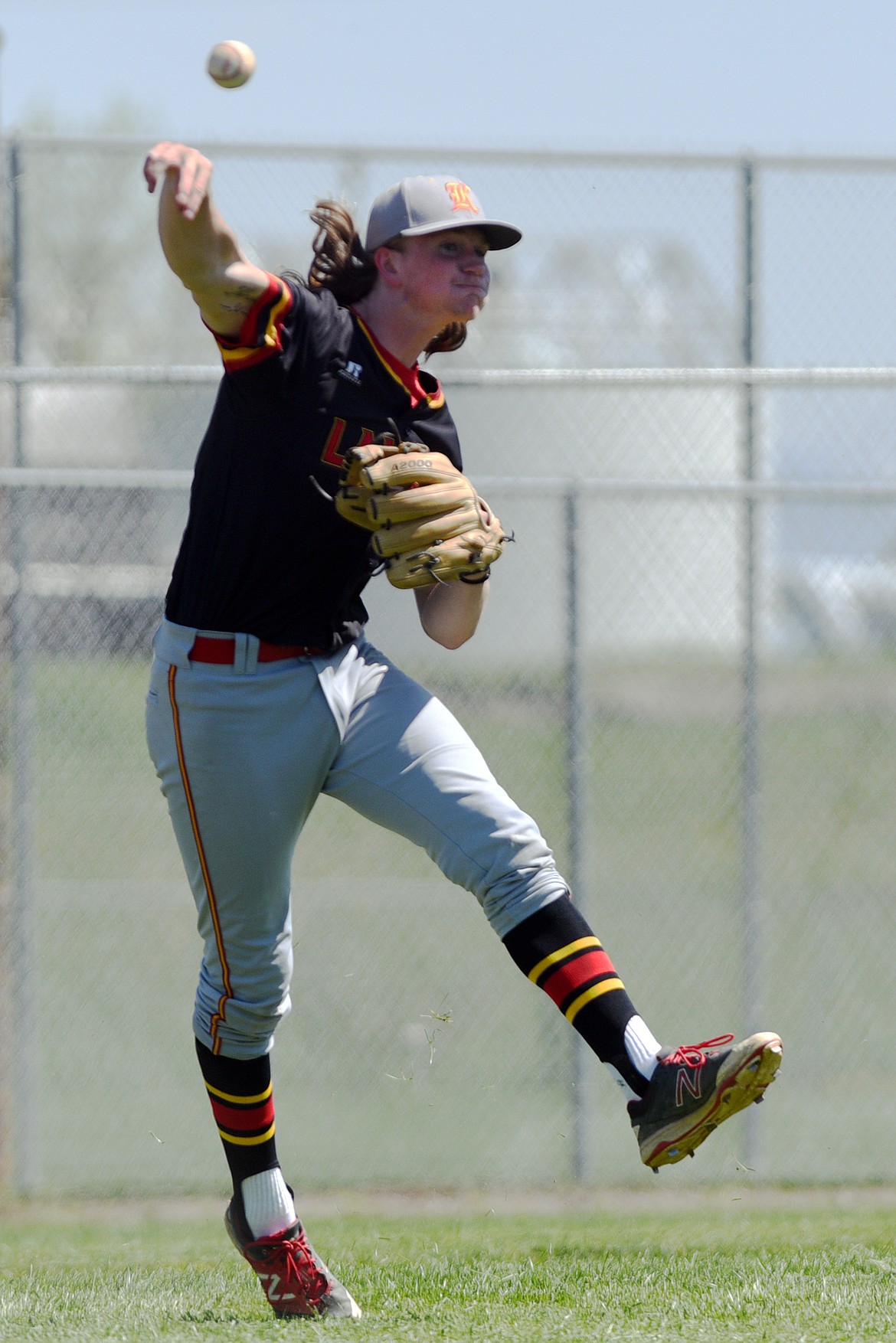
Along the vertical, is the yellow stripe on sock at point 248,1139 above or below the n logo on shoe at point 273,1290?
above

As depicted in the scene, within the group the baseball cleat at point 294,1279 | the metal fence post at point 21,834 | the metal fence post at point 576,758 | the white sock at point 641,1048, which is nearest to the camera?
the white sock at point 641,1048

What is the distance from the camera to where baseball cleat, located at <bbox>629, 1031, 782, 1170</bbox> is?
252cm

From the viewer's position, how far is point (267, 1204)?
10.3ft

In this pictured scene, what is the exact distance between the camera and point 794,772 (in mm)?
5551

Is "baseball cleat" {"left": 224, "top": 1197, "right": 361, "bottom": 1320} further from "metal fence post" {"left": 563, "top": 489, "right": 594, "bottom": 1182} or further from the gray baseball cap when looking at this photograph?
the gray baseball cap

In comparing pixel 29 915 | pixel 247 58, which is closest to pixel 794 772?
pixel 29 915

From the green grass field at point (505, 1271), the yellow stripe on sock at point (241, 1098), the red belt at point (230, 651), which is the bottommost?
the green grass field at point (505, 1271)

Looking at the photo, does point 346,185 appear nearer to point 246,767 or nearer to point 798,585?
point 798,585

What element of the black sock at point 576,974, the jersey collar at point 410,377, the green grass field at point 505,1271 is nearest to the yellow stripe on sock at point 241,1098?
the green grass field at point 505,1271

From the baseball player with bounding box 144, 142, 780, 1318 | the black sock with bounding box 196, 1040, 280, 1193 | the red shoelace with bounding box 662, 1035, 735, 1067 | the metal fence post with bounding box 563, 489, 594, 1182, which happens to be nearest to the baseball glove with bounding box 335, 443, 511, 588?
the baseball player with bounding box 144, 142, 780, 1318

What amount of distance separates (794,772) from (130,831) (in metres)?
2.39

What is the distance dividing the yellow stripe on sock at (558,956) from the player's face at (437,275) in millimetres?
1200

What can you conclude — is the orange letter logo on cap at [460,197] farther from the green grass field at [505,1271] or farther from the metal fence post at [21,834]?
the metal fence post at [21,834]

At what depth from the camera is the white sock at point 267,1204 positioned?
3.11 meters
